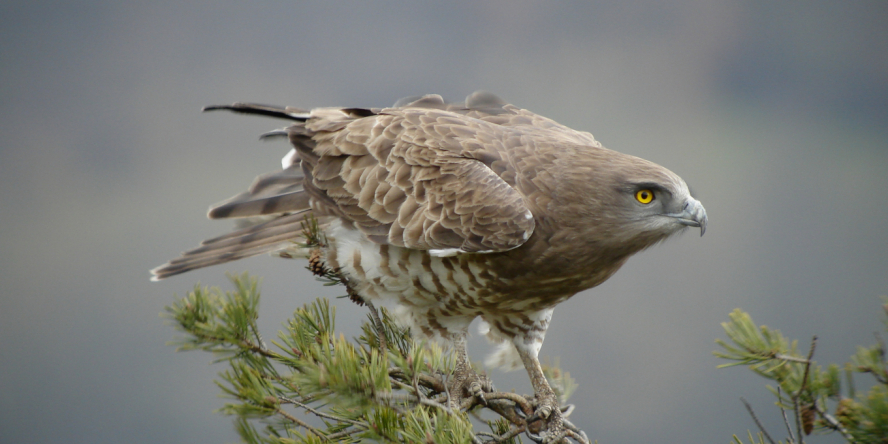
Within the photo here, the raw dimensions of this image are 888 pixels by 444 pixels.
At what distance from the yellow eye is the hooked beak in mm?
86

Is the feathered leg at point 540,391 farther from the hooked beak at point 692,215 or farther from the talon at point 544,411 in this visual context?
the hooked beak at point 692,215

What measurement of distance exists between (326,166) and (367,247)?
1.12 ft

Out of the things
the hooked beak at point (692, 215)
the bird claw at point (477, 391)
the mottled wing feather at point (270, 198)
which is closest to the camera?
the hooked beak at point (692, 215)

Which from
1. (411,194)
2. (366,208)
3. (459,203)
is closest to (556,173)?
(459,203)

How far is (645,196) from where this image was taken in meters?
1.85

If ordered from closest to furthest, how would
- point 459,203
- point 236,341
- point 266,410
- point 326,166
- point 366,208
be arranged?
point 266,410 → point 236,341 → point 459,203 → point 366,208 → point 326,166

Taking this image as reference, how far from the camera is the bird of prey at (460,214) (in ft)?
6.05

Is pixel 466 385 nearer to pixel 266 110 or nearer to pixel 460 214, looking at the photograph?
pixel 460 214

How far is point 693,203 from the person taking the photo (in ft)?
5.93

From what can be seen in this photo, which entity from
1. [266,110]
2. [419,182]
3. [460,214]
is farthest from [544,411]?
[266,110]

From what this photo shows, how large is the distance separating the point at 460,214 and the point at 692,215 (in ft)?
2.11

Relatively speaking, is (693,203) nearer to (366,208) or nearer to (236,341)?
(366,208)

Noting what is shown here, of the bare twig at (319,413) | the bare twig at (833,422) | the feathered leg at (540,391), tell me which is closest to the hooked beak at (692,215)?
the bare twig at (833,422)

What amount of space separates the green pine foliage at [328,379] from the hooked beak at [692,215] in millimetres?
701
